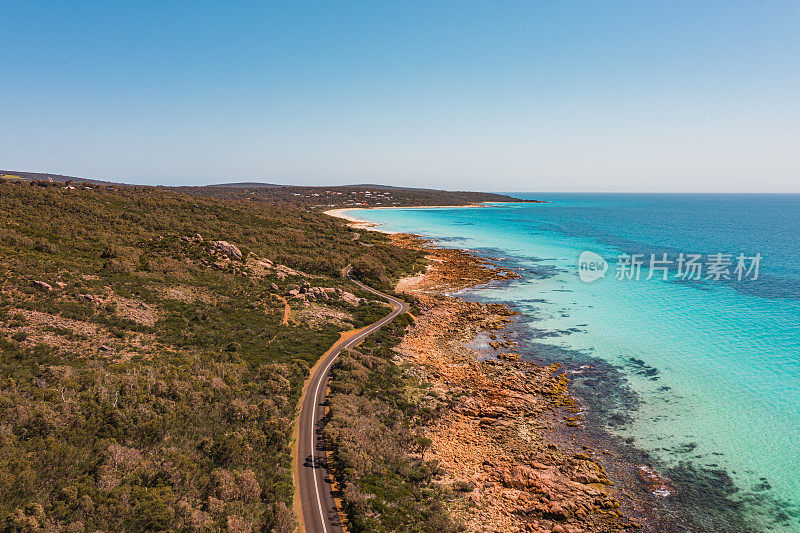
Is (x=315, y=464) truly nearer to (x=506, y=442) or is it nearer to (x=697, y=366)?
(x=506, y=442)

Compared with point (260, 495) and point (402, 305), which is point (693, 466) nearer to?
point (260, 495)

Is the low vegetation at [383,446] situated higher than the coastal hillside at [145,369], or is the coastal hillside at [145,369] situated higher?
the coastal hillside at [145,369]

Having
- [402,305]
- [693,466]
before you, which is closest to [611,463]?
[693,466]

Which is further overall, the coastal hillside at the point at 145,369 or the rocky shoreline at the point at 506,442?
the rocky shoreline at the point at 506,442

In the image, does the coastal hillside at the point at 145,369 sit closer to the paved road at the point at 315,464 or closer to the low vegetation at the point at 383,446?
the paved road at the point at 315,464

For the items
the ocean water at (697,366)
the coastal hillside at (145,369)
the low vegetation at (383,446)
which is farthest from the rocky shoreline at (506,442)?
→ the coastal hillside at (145,369)

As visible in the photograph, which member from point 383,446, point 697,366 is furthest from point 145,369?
point 697,366

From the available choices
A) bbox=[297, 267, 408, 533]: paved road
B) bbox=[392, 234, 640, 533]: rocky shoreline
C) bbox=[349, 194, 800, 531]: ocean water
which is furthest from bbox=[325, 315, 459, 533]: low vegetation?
bbox=[349, 194, 800, 531]: ocean water
